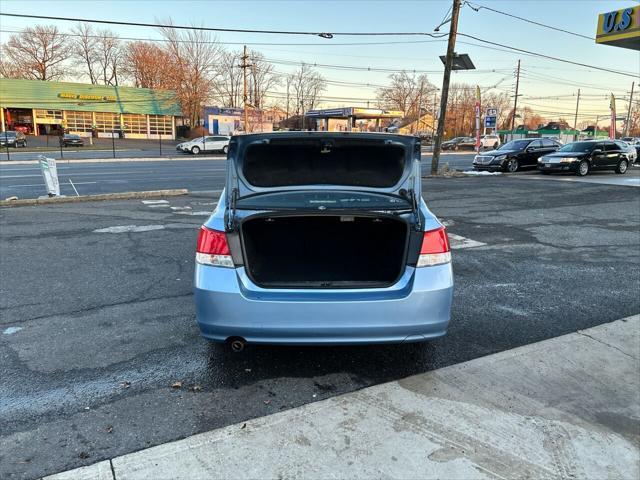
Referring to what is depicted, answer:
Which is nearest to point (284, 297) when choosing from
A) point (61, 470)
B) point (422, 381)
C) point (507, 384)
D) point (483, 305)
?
point (422, 381)

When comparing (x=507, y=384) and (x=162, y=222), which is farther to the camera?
(x=162, y=222)

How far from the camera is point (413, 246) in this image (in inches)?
123

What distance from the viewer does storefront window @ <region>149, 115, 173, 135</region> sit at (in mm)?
61156

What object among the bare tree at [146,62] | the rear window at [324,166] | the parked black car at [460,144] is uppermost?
the bare tree at [146,62]

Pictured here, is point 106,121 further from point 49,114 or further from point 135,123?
point 49,114

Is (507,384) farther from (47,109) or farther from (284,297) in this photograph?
(47,109)

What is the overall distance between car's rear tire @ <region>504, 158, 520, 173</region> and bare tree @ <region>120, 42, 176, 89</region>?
60.0m

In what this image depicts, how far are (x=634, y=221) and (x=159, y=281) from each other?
32.3ft

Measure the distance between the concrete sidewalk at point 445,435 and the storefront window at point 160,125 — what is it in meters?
64.1

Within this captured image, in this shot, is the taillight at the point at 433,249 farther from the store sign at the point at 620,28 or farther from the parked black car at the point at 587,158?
the parked black car at the point at 587,158

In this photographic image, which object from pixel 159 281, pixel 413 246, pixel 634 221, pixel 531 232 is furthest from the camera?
pixel 634 221

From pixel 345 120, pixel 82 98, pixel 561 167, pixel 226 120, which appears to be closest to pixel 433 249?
pixel 345 120

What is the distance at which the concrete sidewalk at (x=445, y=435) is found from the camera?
7.86 feet

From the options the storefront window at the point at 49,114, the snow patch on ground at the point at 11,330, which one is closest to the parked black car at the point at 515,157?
the snow patch on ground at the point at 11,330
